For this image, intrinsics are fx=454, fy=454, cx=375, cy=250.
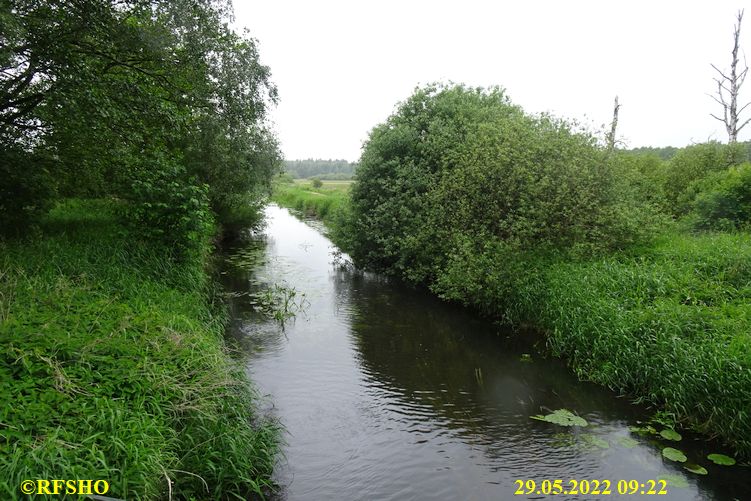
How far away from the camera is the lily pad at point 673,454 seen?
7066 millimetres

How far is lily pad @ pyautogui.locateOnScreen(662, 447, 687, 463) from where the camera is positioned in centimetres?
707

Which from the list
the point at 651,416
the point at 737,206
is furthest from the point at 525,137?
the point at 651,416

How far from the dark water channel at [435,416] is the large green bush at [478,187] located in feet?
10.5

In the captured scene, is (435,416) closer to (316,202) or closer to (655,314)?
(655,314)

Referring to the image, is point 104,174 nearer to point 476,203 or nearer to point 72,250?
point 72,250

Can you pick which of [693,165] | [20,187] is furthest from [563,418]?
[693,165]

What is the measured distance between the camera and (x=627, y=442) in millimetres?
7609

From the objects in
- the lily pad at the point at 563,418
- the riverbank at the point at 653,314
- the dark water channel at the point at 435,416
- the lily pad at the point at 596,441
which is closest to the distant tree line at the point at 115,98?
the dark water channel at the point at 435,416

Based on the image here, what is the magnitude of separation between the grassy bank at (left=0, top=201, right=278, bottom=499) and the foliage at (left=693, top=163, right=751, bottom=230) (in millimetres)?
15229

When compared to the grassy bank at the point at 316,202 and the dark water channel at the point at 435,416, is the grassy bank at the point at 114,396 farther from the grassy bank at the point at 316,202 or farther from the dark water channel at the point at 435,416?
the grassy bank at the point at 316,202

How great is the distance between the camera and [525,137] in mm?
14992

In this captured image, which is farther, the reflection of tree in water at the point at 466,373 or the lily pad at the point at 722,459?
the reflection of tree in water at the point at 466,373

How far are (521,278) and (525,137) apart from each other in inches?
192

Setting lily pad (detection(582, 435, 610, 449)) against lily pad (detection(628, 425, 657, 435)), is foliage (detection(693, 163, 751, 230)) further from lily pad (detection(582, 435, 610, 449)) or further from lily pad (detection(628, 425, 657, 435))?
lily pad (detection(582, 435, 610, 449))
